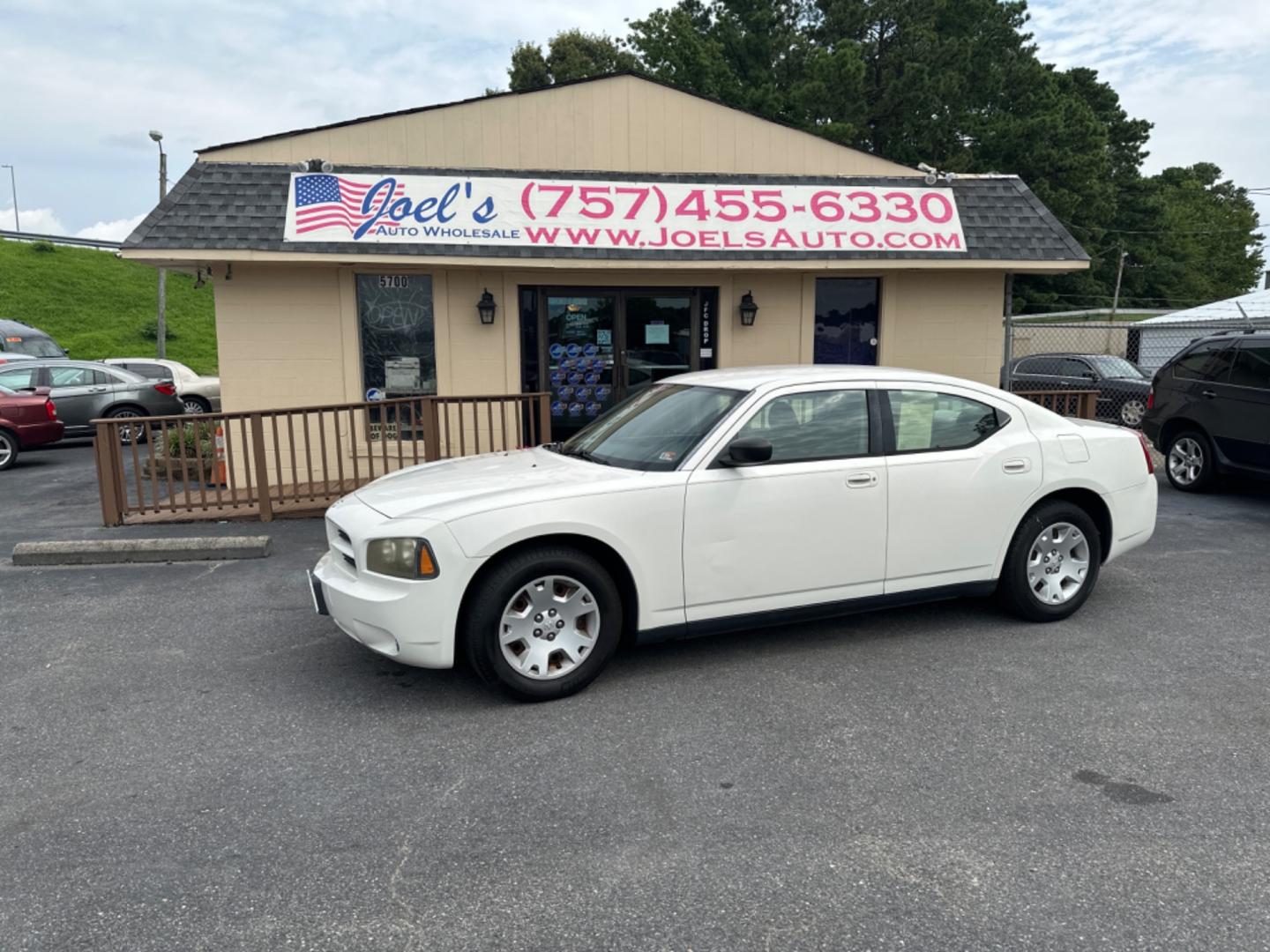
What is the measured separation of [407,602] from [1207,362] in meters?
9.35

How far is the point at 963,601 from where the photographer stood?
5.79 m

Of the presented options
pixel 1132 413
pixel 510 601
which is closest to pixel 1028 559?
pixel 510 601

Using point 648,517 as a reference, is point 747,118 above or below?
above

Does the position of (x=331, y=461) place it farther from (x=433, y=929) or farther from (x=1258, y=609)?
(x=1258, y=609)

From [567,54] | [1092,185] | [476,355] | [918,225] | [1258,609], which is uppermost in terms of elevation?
[567,54]

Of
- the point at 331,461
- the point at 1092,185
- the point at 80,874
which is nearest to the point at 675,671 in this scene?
the point at 80,874

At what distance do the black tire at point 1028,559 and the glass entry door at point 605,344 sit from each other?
579cm

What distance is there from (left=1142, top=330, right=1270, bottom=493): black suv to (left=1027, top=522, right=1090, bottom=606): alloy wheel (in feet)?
16.3

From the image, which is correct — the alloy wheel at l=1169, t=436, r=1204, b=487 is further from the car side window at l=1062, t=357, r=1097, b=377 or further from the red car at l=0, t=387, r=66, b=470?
the red car at l=0, t=387, r=66, b=470

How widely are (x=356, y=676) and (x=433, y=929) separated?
2152 millimetres

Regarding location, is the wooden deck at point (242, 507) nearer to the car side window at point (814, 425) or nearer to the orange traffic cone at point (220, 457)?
the orange traffic cone at point (220, 457)

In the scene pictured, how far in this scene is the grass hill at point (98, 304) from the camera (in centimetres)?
3619

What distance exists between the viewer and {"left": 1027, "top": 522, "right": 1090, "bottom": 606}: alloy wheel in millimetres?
5250

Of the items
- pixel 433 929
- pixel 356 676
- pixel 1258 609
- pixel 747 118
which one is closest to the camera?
pixel 433 929
